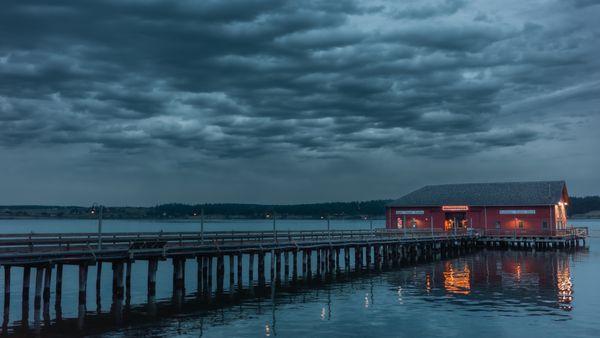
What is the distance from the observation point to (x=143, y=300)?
4094 cm

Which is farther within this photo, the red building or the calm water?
the red building

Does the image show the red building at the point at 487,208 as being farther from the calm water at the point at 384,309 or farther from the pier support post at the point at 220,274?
the pier support post at the point at 220,274

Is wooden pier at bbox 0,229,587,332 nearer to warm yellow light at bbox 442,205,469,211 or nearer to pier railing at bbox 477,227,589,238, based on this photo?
pier railing at bbox 477,227,589,238

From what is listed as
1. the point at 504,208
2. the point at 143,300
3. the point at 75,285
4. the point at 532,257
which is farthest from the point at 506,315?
the point at 504,208

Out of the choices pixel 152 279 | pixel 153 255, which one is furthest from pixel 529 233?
pixel 153 255

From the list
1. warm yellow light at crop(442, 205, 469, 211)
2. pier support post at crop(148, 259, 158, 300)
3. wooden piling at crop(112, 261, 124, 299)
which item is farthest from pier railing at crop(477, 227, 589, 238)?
wooden piling at crop(112, 261, 124, 299)

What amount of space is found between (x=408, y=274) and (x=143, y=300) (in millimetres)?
24758

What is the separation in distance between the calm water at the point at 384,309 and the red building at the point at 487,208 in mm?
32657

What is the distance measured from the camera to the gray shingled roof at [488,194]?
3465 inches

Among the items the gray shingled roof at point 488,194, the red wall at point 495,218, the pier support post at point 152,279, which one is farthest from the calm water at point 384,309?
the gray shingled roof at point 488,194

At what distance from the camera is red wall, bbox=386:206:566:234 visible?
280ft

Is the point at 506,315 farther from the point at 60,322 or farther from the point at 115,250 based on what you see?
the point at 60,322

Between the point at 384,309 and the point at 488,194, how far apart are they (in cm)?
6334

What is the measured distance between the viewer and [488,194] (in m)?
93.6
